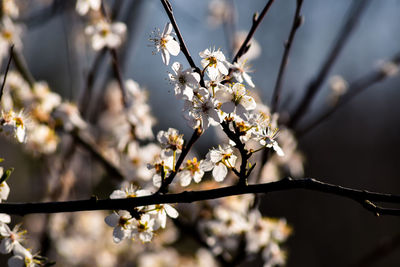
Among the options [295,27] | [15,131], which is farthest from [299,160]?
[15,131]

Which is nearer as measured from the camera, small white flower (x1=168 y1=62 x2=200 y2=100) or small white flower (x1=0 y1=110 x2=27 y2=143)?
small white flower (x1=168 y1=62 x2=200 y2=100)

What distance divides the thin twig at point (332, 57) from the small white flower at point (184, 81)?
95 cm

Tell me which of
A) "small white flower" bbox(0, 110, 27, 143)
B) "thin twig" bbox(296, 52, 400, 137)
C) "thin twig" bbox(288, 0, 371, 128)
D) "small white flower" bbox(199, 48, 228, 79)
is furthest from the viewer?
"thin twig" bbox(296, 52, 400, 137)

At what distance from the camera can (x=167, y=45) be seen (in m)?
0.92

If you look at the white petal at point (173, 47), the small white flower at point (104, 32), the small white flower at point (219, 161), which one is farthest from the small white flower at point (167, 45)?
the small white flower at point (104, 32)

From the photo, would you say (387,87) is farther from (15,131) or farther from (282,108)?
(15,131)

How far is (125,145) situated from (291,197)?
296 inches

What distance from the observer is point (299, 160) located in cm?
239

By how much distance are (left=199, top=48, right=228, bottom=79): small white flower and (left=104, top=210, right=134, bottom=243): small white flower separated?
15.5 inches

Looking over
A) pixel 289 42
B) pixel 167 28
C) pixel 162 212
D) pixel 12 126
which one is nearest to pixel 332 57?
pixel 289 42

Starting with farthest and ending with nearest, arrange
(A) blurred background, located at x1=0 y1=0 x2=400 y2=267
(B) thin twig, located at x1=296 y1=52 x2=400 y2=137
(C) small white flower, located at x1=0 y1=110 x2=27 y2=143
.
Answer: (A) blurred background, located at x1=0 y1=0 x2=400 y2=267, (B) thin twig, located at x1=296 y1=52 x2=400 y2=137, (C) small white flower, located at x1=0 y1=110 x2=27 y2=143

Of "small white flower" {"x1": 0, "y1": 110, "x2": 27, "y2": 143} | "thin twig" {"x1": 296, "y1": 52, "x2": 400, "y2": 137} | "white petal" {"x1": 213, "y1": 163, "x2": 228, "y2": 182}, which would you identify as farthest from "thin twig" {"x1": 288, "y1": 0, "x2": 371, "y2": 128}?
"small white flower" {"x1": 0, "y1": 110, "x2": 27, "y2": 143}

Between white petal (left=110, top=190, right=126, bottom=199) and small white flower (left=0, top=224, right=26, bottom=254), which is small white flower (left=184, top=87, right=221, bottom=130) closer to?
white petal (left=110, top=190, right=126, bottom=199)

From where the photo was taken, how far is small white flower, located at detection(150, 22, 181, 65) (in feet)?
2.98
